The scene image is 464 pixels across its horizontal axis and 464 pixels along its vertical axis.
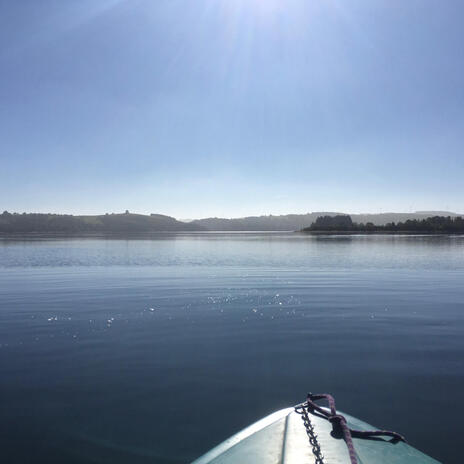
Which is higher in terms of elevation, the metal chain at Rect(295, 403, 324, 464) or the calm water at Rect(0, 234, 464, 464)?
the metal chain at Rect(295, 403, 324, 464)

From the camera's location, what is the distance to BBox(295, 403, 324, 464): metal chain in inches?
176

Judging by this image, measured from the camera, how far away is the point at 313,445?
4.75 meters

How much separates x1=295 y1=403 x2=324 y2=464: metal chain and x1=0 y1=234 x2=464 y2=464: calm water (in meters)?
1.00

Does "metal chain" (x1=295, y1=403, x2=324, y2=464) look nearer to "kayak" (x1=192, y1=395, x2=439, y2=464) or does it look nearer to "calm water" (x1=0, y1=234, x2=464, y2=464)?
"kayak" (x1=192, y1=395, x2=439, y2=464)

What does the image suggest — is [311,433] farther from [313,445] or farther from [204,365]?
[204,365]

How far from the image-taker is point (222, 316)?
1395 cm

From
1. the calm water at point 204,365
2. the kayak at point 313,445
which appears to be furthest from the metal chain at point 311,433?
the calm water at point 204,365

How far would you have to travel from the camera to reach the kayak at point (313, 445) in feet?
14.8

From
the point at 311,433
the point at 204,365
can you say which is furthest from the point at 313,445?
the point at 204,365

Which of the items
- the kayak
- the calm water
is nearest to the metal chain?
the kayak

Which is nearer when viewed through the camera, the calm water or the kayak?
the kayak

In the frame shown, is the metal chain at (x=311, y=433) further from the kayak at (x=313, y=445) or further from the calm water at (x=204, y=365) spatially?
the calm water at (x=204, y=365)

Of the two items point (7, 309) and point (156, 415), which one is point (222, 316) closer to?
point (156, 415)

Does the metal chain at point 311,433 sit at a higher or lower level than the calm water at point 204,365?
higher
